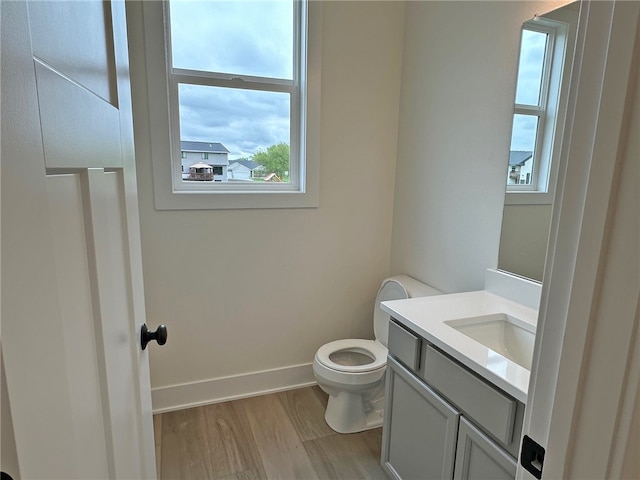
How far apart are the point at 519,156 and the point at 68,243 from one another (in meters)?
1.63

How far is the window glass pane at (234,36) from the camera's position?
77.3 inches

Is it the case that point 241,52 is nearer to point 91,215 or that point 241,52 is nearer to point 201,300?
point 201,300

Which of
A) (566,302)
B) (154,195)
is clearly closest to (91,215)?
(566,302)

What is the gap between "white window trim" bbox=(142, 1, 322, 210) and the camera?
184 cm

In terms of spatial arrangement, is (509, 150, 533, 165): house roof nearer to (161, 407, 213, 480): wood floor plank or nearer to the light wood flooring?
the light wood flooring

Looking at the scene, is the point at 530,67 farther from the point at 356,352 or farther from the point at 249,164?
the point at 356,352

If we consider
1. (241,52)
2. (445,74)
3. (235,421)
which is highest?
(241,52)

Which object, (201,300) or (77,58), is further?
(201,300)

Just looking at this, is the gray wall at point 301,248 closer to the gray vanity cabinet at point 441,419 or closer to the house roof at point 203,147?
the house roof at point 203,147

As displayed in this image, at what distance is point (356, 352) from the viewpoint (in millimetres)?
2215

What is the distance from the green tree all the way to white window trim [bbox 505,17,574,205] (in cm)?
134

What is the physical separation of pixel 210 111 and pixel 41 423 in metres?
1.96

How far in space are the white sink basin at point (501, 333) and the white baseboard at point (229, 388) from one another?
1.29 meters

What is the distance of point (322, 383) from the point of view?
1981 millimetres
